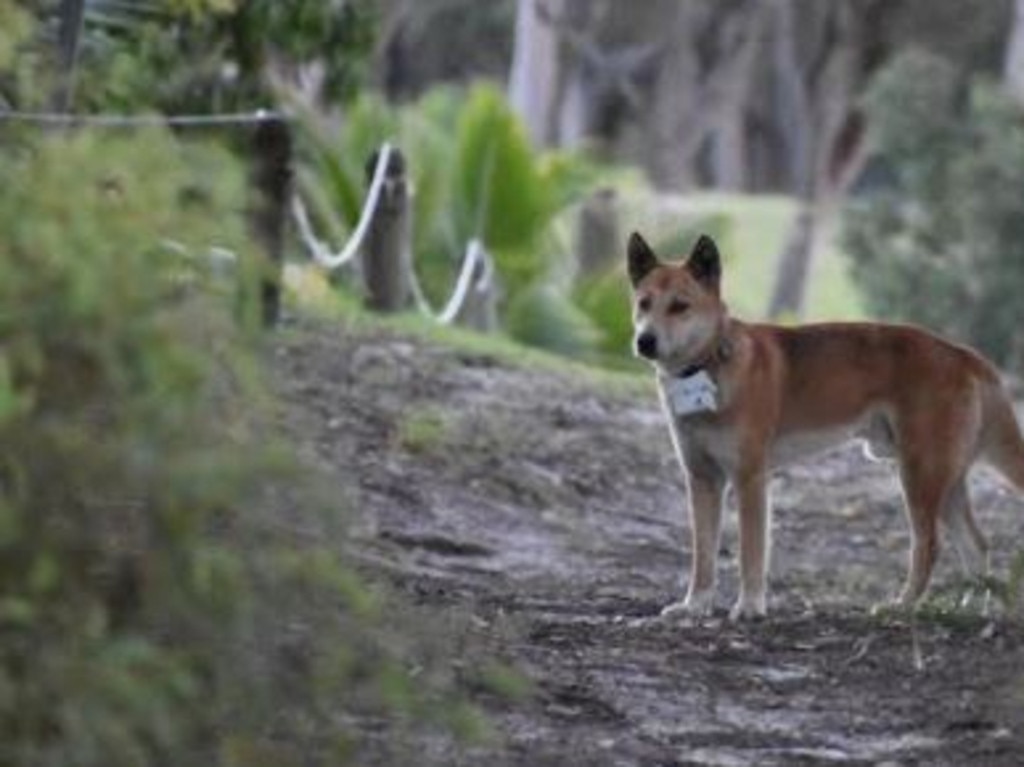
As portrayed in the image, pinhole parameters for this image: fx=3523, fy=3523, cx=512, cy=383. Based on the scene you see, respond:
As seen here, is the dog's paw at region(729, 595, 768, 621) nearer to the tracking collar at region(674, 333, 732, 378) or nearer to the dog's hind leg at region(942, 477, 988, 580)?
the tracking collar at region(674, 333, 732, 378)

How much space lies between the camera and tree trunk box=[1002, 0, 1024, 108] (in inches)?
1315

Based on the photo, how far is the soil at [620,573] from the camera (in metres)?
8.74

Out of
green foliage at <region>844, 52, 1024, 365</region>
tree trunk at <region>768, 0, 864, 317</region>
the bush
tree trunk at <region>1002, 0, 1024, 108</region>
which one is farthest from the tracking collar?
tree trunk at <region>768, 0, 864, 317</region>

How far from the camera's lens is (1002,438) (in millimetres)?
11477

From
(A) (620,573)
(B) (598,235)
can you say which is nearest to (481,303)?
(B) (598,235)

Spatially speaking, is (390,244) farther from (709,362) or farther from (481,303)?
(709,362)

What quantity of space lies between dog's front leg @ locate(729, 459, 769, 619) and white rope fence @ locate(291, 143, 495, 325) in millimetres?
8518

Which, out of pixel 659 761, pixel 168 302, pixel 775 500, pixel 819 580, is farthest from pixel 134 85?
pixel 168 302

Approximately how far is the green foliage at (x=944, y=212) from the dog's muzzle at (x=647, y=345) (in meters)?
20.0

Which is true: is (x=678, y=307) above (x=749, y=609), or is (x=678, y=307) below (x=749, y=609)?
above

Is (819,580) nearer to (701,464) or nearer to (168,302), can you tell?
(701,464)

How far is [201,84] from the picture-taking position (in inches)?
814

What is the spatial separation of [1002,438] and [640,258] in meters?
1.55

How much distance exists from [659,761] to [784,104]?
5015cm
